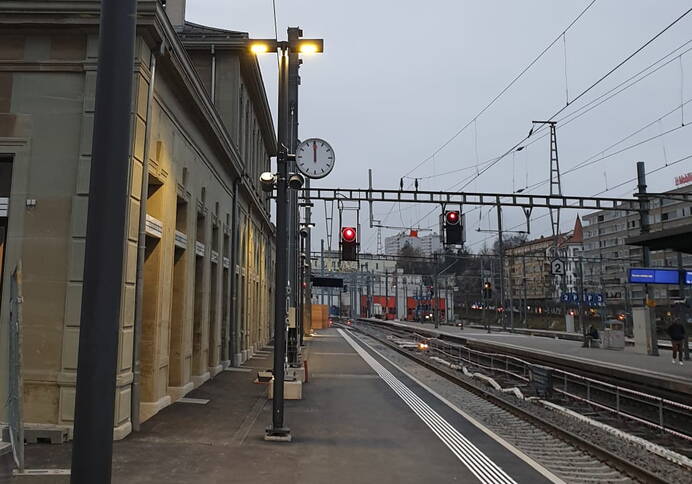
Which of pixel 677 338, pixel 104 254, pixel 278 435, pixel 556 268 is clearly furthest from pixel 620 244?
pixel 104 254

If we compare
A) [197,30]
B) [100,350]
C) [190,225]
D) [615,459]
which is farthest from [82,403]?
[197,30]

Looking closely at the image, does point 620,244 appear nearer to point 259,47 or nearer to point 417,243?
point 417,243

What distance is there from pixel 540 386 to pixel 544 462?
776 centimetres

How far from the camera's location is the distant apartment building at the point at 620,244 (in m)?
81.7

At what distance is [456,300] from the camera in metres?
103

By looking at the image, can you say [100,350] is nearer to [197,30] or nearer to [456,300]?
[197,30]

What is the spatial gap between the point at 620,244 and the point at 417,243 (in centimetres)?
4003

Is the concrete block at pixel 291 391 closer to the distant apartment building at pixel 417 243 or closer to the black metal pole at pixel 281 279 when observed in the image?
the black metal pole at pixel 281 279

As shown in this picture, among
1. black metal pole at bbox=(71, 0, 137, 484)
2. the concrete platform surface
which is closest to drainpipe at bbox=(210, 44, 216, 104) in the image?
the concrete platform surface

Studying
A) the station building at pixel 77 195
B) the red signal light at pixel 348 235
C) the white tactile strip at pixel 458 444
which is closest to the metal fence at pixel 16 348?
the station building at pixel 77 195

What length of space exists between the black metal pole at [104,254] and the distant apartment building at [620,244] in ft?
267

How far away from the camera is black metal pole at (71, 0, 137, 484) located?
2.70m

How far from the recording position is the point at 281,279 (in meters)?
9.05

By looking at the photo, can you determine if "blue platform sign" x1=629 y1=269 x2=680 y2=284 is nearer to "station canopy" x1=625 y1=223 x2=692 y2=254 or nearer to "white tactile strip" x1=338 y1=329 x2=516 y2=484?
"station canopy" x1=625 y1=223 x2=692 y2=254
